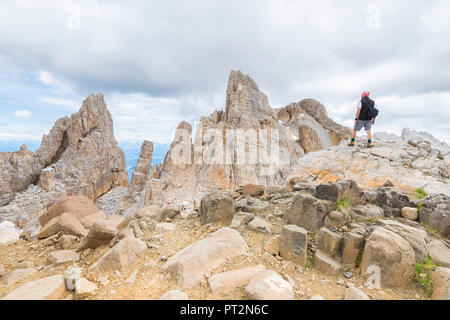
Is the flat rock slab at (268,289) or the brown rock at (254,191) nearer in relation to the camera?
the flat rock slab at (268,289)

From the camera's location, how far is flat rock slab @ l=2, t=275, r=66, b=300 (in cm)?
379

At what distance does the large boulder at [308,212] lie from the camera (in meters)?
5.98

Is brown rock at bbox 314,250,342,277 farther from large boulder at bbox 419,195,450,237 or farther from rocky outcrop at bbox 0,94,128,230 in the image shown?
rocky outcrop at bbox 0,94,128,230

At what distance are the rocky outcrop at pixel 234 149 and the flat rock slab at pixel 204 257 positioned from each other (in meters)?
25.8

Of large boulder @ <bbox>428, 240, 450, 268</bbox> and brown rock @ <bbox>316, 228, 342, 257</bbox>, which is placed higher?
brown rock @ <bbox>316, 228, 342, 257</bbox>

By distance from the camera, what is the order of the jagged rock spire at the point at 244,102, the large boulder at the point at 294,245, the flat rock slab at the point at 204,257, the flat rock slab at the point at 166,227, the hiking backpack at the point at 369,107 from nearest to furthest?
the flat rock slab at the point at 204,257, the large boulder at the point at 294,245, the flat rock slab at the point at 166,227, the hiking backpack at the point at 369,107, the jagged rock spire at the point at 244,102

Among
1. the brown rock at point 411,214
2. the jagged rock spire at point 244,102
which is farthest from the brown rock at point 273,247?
the jagged rock spire at point 244,102

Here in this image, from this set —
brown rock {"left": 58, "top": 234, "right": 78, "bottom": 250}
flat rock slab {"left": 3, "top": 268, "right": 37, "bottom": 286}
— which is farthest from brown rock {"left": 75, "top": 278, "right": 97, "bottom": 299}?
brown rock {"left": 58, "top": 234, "right": 78, "bottom": 250}

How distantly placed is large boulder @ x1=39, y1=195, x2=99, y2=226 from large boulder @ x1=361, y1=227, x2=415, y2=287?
12.1 m

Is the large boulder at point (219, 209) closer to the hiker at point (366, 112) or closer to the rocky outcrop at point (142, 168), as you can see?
the hiker at point (366, 112)

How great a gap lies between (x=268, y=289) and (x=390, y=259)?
2.98 m

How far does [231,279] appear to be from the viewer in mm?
4152
